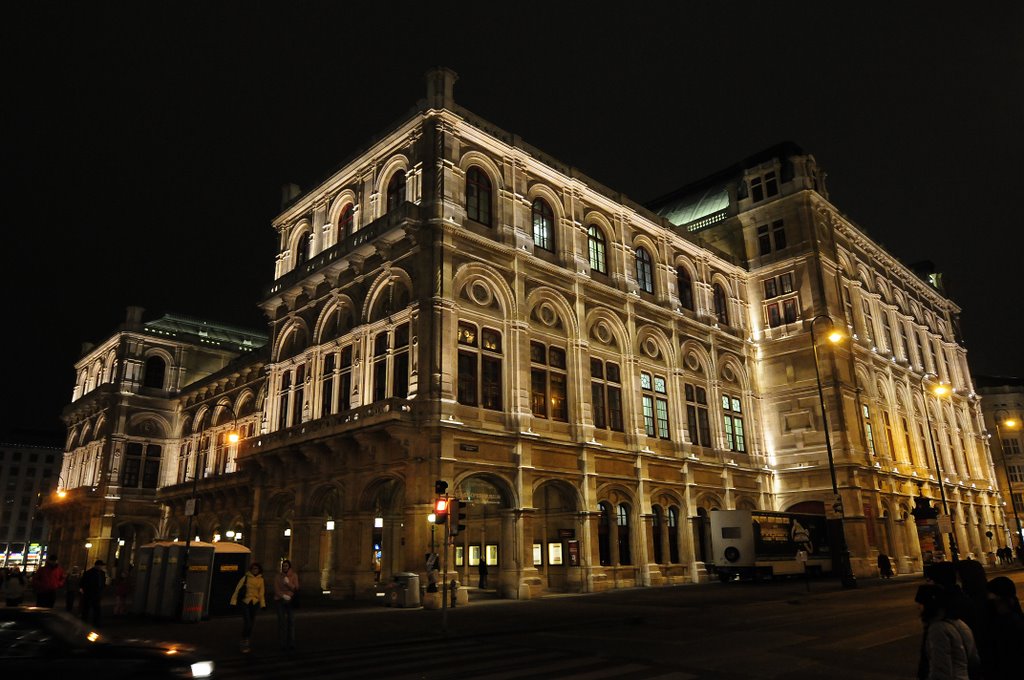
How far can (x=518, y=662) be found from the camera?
12555mm

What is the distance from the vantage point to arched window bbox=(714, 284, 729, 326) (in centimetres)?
4591

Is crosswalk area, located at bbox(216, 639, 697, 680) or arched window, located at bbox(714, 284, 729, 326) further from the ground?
arched window, located at bbox(714, 284, 729, 326)

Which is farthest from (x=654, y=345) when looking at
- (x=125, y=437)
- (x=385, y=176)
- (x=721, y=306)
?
(x=125, y=437)

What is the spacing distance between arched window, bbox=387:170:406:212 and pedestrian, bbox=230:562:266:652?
21380 mm

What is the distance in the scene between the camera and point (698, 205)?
5531cm

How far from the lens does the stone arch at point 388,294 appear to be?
30.8m

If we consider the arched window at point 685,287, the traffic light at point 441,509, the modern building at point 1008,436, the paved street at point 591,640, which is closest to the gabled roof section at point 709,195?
the arched window at point 685,287

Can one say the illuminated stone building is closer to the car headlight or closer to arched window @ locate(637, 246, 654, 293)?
arched window @ locate(637, 246, 654, 293)

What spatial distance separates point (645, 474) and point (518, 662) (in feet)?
76.9

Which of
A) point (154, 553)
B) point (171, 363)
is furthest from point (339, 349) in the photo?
point (171, 363)

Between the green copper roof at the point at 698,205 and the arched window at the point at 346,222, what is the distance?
2648 centimetres

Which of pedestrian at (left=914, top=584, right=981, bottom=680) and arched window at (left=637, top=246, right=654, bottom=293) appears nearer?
pedestrian at (left=914, top=584, right=981, bottom=680)

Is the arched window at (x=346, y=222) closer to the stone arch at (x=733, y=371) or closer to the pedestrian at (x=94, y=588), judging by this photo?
the pedestrian at (x=94, y=588)

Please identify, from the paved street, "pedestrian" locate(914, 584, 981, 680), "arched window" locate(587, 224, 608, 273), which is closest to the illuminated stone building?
"arched window" locate(587, 224, 608, 273)
